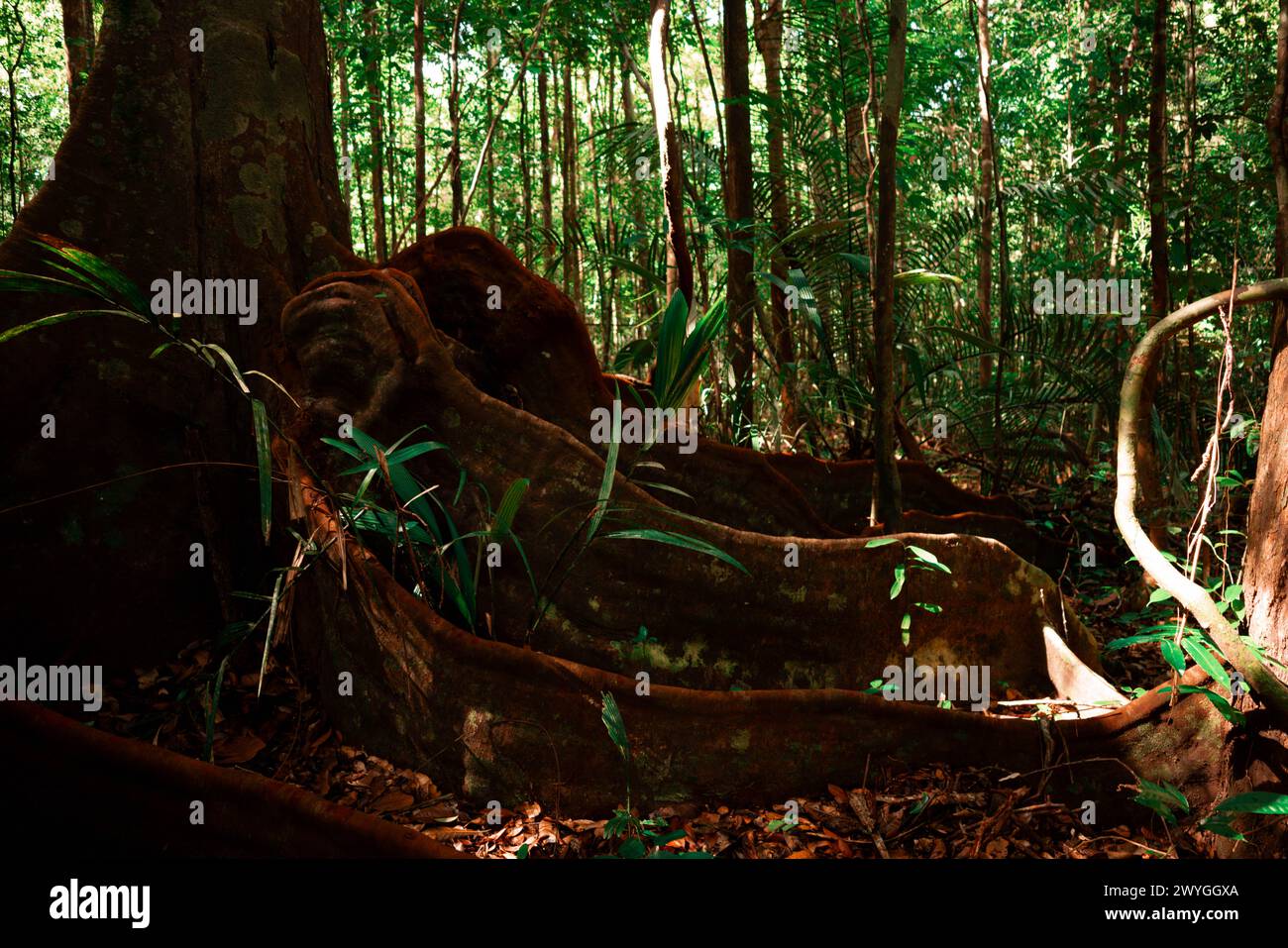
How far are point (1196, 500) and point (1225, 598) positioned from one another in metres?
1.03

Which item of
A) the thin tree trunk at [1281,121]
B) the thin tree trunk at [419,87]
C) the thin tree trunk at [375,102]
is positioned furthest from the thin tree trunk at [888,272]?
the thin tree trunk at [375,102]

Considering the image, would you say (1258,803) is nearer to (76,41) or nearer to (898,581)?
(898,581)

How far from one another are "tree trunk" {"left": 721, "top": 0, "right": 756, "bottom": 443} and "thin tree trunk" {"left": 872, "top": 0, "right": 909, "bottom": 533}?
1.28 metres

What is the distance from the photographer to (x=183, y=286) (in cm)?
291

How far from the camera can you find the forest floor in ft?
7.35

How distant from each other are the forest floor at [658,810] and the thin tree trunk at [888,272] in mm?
1303

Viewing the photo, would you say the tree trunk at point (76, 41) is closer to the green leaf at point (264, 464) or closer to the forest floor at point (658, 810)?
the forest floor at point (658, 810)

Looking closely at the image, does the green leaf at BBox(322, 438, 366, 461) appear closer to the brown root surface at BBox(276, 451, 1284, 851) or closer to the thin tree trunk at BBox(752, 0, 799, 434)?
the brown root surface at BBox(276, 451, 1284, 851)

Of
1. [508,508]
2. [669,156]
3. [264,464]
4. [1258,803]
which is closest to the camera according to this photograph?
[264,464]

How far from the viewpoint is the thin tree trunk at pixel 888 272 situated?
3.25 meters

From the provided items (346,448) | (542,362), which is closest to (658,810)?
(346,448)

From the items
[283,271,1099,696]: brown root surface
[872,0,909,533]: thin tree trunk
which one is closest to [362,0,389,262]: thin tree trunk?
[283,271,1099,696]: brown root surface

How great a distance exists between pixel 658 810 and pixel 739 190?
3.49m

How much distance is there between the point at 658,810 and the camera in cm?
233
